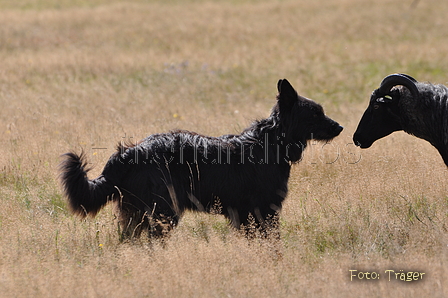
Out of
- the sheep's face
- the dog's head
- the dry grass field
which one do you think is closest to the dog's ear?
the dog's head

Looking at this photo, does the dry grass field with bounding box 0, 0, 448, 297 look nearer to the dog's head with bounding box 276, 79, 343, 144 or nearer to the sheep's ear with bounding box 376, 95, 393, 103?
the dog's head with bounding box 276, 79, 343, 144

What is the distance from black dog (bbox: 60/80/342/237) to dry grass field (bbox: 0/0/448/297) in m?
0.31

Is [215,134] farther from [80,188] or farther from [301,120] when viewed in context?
[80,188]

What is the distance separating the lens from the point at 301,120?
6203 millimetres

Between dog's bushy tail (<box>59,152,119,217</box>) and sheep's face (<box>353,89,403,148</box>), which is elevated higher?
sheep's face (<box>353,89,403,148</box>)

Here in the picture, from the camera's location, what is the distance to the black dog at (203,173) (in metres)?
5.50

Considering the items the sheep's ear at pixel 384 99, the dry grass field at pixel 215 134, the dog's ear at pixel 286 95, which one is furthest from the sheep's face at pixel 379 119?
the dog's ear at pixel 286 95

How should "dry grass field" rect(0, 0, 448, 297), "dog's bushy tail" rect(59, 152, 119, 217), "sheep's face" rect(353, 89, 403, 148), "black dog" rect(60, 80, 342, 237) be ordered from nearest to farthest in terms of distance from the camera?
"dry grass field" rect(0, 0, 448, 297)
"dog's bushy tail" rect(59, 152, 119, 217)
"black dog" rect(60, 80, 342, 237)
"sheep's face" rect(353, 89, 403, 148)

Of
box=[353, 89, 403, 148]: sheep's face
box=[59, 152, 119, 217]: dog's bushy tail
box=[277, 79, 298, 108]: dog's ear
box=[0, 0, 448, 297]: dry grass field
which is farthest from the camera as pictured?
box=[353, 89, 403, 148]: sheep's face

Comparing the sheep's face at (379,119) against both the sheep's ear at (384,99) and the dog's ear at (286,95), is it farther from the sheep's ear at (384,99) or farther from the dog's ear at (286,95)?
the dog's ear at (286,95)

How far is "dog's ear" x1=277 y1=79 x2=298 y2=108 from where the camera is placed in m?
5.95

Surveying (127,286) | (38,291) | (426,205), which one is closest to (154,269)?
(127,286)

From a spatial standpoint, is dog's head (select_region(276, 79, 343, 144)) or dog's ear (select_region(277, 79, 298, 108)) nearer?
dog's ear (select_region(277, 79, 298, 108))

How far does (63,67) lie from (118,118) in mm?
7450
